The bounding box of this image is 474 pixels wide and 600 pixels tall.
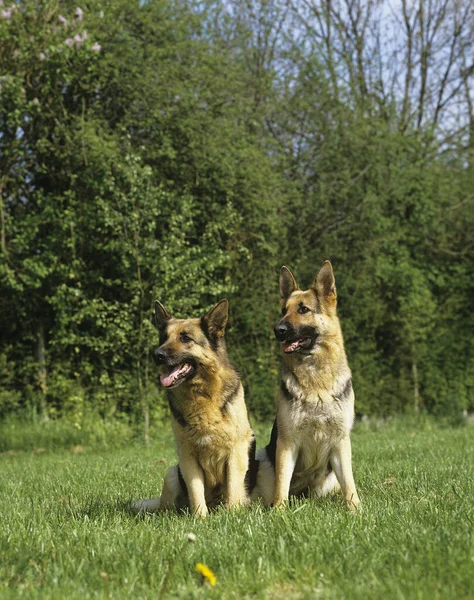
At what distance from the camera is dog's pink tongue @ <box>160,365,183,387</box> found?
5355mm

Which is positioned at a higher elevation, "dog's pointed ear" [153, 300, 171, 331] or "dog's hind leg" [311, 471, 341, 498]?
"dog's pointed ear" [153, 300, 171, 331]

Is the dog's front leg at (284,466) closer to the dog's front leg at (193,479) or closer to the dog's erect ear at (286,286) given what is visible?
the dog's front leg at (193,479)

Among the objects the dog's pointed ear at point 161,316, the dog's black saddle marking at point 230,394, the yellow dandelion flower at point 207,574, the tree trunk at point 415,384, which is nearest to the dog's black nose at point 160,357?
the dog's pointed ear at point 161,316

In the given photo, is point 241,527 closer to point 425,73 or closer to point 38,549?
point 38,549

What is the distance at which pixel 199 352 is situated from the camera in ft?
18.2

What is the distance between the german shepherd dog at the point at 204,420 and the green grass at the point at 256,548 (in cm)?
41

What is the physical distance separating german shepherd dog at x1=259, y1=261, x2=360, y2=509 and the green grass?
269mm

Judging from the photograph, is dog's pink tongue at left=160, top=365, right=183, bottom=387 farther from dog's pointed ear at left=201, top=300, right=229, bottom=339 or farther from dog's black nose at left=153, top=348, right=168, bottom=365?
dog's pointed ear at left=201, top=300, right=229, bottom=339

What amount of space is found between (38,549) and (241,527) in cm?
122

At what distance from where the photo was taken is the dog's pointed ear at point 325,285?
5754 millimetres

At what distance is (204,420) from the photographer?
536 cm

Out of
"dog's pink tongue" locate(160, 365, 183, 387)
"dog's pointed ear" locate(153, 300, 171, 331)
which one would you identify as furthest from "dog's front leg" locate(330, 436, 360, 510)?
"dog's pointed ear" locate(153, 300, 171, 331)

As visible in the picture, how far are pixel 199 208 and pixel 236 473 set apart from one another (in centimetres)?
909

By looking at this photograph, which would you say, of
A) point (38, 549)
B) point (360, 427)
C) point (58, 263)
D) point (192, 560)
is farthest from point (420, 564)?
point (360, 427)
